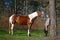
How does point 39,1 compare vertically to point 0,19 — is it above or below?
above

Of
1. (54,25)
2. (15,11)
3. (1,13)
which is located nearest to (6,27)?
(1,13)

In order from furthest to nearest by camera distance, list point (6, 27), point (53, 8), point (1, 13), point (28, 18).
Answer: point (1, 13) → point (6, 27) → point (28, 18) → point (53, 8)

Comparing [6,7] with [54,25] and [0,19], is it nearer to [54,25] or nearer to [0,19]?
[0,19]

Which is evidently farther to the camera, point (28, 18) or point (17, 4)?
point (17, 4)

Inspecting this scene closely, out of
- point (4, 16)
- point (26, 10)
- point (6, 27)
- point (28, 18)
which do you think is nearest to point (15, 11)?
point (26, 10)

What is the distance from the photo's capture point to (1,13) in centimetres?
2703

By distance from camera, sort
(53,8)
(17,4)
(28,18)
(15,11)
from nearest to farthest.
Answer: (53,8), (28,18), (15,11), (17,4)

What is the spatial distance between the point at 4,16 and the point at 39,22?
3859 millimetres

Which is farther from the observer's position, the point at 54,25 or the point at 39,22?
the point at 39,22

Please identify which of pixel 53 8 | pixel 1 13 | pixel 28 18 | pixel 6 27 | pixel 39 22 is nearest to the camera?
pixel 53 8

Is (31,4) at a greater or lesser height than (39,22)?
greater

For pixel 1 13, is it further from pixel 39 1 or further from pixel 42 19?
pixel 39 1

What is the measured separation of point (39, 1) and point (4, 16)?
8034mm

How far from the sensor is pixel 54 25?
1406 centimetres
